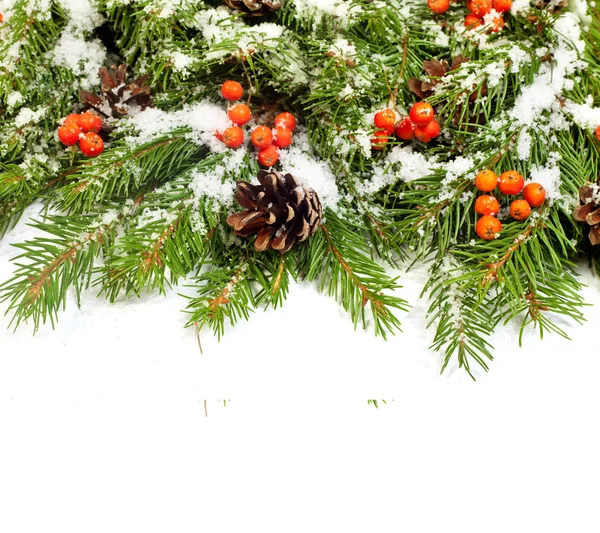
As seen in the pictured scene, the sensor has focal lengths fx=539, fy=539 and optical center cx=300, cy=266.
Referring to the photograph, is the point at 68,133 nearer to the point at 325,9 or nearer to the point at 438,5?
the point at 325,9

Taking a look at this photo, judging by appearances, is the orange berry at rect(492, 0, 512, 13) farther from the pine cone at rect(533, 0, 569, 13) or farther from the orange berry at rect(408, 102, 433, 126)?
the orange berry at rect(408, 102, 433, 126)

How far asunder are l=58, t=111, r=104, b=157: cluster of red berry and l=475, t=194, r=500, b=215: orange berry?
1.34 ft

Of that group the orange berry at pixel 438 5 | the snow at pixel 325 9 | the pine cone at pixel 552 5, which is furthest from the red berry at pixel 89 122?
the pine cone at pixel 552 5

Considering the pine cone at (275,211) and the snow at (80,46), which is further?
the snow at (80,46)

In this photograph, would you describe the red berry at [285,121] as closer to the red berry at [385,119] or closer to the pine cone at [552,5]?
the red berry at [385,119]

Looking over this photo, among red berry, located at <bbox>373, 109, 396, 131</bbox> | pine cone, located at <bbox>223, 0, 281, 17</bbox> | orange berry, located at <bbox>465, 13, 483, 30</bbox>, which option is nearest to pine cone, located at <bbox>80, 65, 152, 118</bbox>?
pine cone, located at <bbox>223, 0, 281, 17</bbox>

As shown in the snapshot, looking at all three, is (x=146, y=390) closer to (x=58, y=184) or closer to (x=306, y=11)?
(x=58, y=184)

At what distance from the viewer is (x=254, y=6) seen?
59 cm

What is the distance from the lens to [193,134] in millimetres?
588

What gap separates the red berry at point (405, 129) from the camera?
573mm

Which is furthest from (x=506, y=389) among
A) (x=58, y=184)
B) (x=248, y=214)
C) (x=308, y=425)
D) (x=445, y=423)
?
(x=58, y=184)

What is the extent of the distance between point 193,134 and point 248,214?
14cm

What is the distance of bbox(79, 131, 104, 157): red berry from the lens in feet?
1.93

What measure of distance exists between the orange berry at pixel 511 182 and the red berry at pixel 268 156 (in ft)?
0.76
